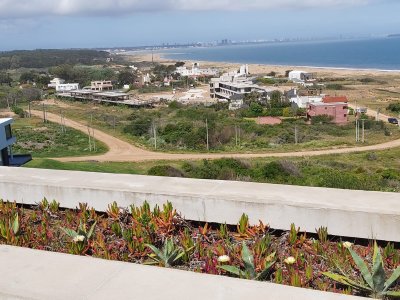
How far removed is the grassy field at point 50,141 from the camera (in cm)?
3466

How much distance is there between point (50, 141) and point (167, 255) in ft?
122

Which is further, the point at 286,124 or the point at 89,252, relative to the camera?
the point at 286,124

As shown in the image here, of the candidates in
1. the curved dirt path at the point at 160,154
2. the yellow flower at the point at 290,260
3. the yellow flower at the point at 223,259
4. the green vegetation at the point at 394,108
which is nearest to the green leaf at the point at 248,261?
the yellow flower at the point at 223,259

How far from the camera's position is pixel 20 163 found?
65.0 ft

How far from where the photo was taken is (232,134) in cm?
4134

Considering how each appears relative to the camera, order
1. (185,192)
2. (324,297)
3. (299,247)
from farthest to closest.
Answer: (185,192) < (299,247) < (324,297)

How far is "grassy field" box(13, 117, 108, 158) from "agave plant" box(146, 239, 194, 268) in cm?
2973

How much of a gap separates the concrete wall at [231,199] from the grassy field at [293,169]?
780 centimetres

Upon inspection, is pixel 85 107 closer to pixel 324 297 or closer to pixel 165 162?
pixel 165 162

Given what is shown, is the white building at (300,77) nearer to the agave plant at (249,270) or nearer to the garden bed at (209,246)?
the garden bed at (209,246)

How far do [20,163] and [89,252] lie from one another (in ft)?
55.4

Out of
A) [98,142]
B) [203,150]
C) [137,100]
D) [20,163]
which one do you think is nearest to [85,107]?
[137,100]

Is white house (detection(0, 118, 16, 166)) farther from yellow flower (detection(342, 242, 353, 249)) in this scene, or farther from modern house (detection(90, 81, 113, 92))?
modern house (detection(90, 81, 113, 92))

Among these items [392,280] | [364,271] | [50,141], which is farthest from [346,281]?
[50,141]
